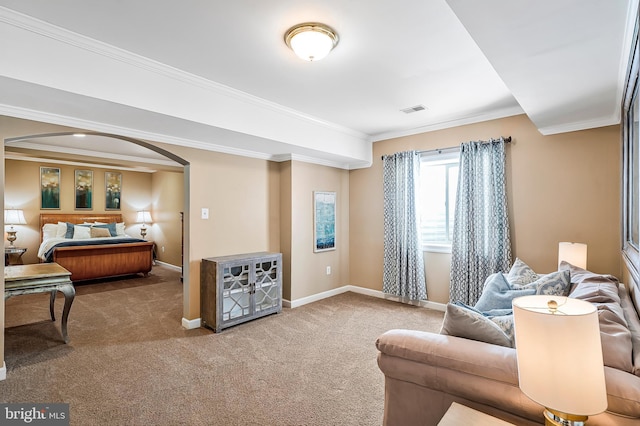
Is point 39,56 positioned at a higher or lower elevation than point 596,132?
higher

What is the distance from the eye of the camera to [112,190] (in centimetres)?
780

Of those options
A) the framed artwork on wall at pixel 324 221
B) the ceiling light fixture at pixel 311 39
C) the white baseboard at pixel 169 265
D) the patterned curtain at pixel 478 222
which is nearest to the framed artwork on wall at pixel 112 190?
the white baseboard at pixel 169 265

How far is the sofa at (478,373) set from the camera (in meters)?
1.14

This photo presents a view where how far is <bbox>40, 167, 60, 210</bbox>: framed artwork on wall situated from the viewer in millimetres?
6902

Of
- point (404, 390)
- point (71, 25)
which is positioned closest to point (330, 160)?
point (71, 25)

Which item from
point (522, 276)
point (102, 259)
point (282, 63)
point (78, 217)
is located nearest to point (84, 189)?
point (78, 217)

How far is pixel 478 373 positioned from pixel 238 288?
2935mm

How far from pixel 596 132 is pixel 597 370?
3237 mm

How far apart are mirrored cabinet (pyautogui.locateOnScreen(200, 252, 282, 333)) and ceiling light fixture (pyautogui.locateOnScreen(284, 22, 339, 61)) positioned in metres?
2.40

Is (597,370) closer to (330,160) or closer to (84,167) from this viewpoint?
(330,160)

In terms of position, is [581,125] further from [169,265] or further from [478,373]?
[169,265]

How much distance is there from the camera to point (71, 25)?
6.74 feet

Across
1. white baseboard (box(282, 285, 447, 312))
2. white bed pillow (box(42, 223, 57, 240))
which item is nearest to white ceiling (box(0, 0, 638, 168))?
white baseboard (box(282, 285, 447, 312))

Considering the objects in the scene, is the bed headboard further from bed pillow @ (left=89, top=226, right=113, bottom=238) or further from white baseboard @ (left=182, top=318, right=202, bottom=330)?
white baseboard @ (left=182, top=318, right=202, bottom=330)
